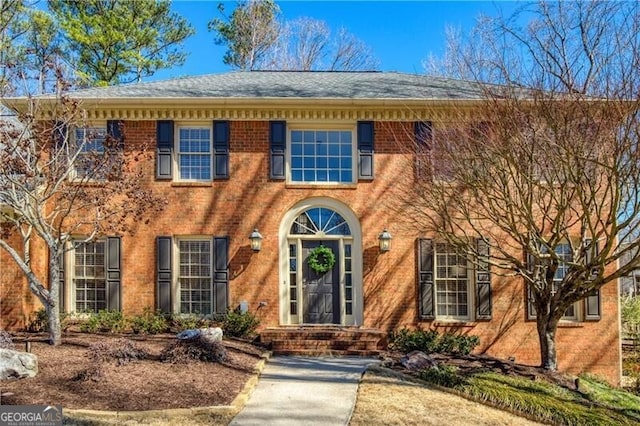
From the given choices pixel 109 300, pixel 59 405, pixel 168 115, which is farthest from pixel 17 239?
pixel 59 405

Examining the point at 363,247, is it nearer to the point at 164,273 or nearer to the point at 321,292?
the point at 321,292

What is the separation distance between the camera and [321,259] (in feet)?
37.4

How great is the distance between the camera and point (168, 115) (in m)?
11.4

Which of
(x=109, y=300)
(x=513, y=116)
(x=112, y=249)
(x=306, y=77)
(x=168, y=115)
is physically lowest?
(x=109, y=300)

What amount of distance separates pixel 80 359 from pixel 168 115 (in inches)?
234

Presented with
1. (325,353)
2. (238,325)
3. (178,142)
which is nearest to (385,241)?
(325,353)

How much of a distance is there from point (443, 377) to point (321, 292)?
4.25m

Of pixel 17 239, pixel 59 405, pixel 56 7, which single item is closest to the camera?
pixel 59 405

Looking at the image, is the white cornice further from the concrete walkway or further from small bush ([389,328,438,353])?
the concrete walkway

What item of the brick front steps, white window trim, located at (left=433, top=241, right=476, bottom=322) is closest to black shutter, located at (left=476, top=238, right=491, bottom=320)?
white window trim, located at (left=433, top=241, right=476, bottom=322)

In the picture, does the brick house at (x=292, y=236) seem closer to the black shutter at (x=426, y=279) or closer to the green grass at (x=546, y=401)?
the black shutter at (x=426, y=279)

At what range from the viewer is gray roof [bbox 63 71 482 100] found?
37.1 feet

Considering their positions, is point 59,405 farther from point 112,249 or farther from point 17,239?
point 17,239

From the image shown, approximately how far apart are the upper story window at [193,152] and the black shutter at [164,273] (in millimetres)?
1620
